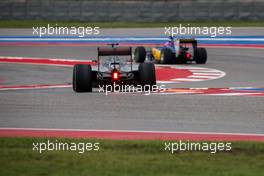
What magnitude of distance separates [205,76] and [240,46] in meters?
13.8

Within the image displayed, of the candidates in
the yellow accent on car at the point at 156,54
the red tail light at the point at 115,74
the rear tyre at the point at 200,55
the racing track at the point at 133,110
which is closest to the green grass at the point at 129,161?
the racing track at the point at 133,110

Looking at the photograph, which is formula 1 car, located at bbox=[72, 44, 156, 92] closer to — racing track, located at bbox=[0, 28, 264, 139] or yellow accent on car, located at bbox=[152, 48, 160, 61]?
racing track, located at bbox=[0, 28, 264, 139]

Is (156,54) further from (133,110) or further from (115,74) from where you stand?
(133,110)

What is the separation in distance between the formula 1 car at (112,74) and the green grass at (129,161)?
6358 mm

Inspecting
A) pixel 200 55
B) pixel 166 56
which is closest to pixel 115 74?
pixel 166 56

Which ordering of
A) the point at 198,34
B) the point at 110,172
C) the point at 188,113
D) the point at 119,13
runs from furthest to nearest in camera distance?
the point at 119,13
the point at 198,34
the point at 188,113
the point at 110,172

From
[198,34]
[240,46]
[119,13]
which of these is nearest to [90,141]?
[240,46]

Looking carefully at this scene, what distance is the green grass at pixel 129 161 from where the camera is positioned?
10211 millimetres

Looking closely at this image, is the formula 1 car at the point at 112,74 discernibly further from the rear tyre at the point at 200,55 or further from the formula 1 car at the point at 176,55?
the rear tyre at the point at 200,55

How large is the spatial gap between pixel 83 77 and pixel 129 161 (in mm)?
7856

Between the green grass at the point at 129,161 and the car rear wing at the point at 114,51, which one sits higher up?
the car rear wing at the point at 114,51

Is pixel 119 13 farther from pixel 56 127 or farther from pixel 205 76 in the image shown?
pixel 56 127

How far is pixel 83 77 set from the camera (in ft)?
61.1

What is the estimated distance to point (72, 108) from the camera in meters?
16.3
